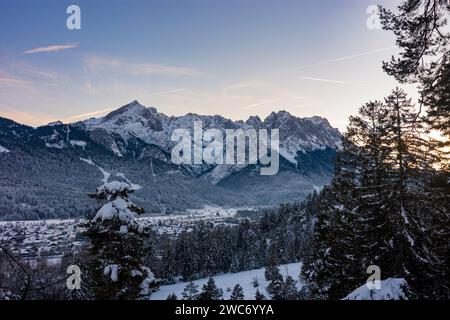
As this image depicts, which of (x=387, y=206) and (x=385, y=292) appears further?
(x=387, y=206)

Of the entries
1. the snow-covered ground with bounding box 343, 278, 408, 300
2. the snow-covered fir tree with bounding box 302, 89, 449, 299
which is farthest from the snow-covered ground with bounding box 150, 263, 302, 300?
the snow-covered ground with bounding box 343, 278, 408, 300

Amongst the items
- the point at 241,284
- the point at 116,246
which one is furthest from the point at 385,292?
the point at 241,284

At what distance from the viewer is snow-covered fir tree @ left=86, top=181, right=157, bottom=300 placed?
15.2 metres

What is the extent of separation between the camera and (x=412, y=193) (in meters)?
16.8

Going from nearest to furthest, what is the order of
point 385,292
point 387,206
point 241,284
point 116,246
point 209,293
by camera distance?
point 385,292 → point 116,246 → point 387,206 → point 209,293 → point 241,284

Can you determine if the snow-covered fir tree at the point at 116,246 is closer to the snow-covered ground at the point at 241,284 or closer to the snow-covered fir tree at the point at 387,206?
the snow-covered fir tree at the point at 387,206

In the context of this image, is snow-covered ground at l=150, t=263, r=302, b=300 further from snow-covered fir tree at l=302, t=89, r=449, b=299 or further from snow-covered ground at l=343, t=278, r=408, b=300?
snow-covered ground at l=343, t=278, r=408, b=300

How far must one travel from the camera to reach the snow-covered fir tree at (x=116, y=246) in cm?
1518

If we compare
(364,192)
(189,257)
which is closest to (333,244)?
(364,192)

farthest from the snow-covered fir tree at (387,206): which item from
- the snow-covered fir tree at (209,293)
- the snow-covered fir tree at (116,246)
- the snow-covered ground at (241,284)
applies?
the snow-covered ground at (241,284)

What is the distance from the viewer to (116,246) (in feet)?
50.6

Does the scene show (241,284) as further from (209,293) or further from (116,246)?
(116,246)

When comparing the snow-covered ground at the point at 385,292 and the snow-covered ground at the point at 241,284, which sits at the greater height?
the snow-covered ground at the point at 385,292
